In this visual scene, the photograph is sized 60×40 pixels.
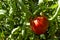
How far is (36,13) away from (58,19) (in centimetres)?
14

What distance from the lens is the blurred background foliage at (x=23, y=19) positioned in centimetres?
116

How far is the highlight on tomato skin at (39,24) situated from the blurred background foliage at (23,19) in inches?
1.5

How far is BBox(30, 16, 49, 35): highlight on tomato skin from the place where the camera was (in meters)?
1.12

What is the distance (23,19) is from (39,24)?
114mm

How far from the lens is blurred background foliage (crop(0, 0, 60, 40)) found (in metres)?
1.16

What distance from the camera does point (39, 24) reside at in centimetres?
113

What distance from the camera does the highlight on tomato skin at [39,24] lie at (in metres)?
1.12

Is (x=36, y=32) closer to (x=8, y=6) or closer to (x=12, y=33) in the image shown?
(x=12, y=33)

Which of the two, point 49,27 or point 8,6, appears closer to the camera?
point 49,27

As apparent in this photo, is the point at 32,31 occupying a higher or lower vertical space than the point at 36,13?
lower

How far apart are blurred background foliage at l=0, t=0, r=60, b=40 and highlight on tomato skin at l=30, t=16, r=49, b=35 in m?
0.04

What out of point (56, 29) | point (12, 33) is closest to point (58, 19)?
point (56, 29)

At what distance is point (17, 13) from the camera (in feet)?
4.12

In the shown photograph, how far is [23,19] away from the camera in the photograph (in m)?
1.18
